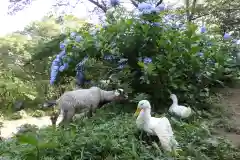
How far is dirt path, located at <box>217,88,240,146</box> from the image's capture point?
6.18 ft

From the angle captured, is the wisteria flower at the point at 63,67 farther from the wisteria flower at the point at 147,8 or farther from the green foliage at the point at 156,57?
the wisteria flower at the point at 147,8

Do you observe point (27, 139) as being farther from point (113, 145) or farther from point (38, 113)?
point (38, 113)

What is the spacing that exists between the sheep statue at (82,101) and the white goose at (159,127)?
0.58m

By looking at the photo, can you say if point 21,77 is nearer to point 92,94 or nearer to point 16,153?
point 92,94

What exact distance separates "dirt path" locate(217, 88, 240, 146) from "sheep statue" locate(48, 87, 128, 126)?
77 centimetres

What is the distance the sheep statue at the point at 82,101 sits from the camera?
6.57ft

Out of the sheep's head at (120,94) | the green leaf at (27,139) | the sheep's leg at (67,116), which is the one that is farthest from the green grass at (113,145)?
the sheep's head at (120,94)

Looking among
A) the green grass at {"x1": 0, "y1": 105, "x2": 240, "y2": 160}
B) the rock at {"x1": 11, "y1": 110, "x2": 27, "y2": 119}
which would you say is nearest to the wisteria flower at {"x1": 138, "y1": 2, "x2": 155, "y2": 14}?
the green grass at {"x1": 0, "y1": 105, "x2": 240, "y2": 160}

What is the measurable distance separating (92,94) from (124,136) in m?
0.68

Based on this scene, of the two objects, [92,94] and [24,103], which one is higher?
[92,94]

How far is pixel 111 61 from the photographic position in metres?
2.47

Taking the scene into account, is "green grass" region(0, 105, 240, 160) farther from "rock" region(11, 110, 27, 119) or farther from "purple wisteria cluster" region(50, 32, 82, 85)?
"rock" region(11, 110, 27, 119)

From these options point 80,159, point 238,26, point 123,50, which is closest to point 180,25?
point 123,50

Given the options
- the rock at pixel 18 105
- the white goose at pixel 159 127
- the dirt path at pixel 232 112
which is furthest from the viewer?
the rock at pixel 18 105
